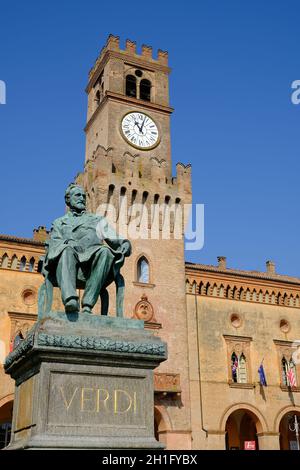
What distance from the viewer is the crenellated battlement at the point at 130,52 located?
122 feet

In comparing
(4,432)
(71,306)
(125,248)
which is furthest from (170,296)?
(71,306)

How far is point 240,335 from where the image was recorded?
3384 centimetres

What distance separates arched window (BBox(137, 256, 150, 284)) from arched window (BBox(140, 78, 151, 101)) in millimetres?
11710

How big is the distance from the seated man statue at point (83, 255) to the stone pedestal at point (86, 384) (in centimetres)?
49

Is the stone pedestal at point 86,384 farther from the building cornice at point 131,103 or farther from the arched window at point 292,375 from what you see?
the building cornice at point 131,103

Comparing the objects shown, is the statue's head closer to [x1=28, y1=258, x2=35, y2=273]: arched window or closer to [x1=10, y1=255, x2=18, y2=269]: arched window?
[x1=10, y1=255, x2=18, y2=269]: arched window

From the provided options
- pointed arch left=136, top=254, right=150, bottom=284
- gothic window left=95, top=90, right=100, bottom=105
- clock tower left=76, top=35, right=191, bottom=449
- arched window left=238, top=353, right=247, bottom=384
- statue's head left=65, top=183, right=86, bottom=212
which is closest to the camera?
statue's head left=65, top=183, right=86, bottom=212

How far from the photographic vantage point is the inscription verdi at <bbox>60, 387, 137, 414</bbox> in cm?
715

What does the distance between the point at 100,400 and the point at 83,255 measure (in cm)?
208

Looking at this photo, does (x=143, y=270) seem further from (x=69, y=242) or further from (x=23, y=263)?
(x=69, y=242)

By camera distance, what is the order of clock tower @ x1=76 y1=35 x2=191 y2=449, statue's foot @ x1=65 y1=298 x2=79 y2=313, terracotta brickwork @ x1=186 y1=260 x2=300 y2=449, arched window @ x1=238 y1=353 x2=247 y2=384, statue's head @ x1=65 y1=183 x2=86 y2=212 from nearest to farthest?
statue's foot @ x1=65 y1=298 x2=79 y2=313, statue's head @ x1=65 y1=183 x2=86 y2=212, clock tower @ x1=76 y1=35 x2=191 y2=449, terracotta brickwork @ x1=186 y1=260 x2=300 y2=449, arched window @ x1=238 y1=353 x2=247 y2=384

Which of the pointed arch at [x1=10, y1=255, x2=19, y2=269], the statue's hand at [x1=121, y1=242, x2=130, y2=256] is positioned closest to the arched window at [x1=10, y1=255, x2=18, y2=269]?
the pointed arch at [x1=10, y1=255, x2=19, y2=269]

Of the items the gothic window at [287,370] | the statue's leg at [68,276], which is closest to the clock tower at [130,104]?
the gothic window at [287,370]

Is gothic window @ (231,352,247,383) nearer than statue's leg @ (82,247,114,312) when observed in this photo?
No
